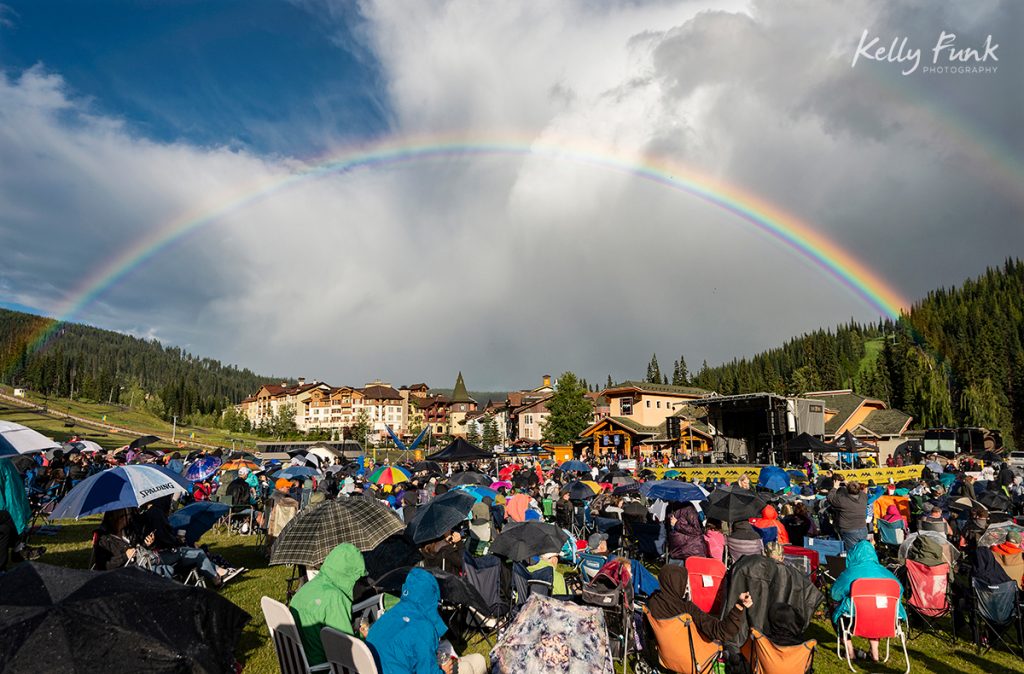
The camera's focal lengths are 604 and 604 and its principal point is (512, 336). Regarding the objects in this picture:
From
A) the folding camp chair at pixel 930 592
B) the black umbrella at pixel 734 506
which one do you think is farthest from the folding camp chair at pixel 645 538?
the folding camp chair at pixel 930 592

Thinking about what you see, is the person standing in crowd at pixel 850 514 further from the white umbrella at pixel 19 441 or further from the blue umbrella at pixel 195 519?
the white umbrella at pixel 19 441

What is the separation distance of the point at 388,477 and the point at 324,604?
42.8 ft

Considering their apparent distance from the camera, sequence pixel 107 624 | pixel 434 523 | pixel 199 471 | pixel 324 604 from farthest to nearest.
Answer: pixel 199 471 → pixel 434 523 → pixel 324 604 → pixel 107 624

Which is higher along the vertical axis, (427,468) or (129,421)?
(129,421)

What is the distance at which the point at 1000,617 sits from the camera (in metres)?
7.42

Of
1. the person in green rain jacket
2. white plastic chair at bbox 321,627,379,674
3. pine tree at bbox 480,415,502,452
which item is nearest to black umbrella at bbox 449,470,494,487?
the person in green rain jacket

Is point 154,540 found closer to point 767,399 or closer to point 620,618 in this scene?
point 620,618

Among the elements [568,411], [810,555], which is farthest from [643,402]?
[810,555]

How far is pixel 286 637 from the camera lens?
479cm

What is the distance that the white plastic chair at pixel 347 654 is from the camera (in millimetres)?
3916

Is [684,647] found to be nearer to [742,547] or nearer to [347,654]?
[347,654]

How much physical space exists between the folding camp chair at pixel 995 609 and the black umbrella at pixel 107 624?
8.51 metres

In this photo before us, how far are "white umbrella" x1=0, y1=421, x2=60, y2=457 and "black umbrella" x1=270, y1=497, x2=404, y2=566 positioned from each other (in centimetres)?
626

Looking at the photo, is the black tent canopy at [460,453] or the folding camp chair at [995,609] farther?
the black tent canopy at [460,453]
